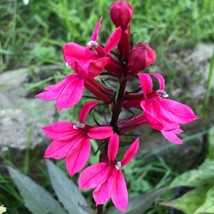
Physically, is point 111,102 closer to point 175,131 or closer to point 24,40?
point 175,131

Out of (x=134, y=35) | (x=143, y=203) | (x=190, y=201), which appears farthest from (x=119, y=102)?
(x=134, y=35)

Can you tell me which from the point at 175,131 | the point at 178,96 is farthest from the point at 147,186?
the point at 175,131

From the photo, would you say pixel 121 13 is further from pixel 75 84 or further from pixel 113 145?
pixel 113 145

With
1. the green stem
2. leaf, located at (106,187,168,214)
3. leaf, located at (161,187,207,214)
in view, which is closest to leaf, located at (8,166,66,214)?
leaf, located at (106,187,168,214)

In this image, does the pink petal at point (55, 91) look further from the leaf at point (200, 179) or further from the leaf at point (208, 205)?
the leaf at point (200, 179)

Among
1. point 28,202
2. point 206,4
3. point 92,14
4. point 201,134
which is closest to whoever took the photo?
point 28,202

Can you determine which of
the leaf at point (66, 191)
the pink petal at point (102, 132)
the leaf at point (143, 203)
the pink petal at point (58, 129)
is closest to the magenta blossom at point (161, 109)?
the pink petal at point (102, 132)
